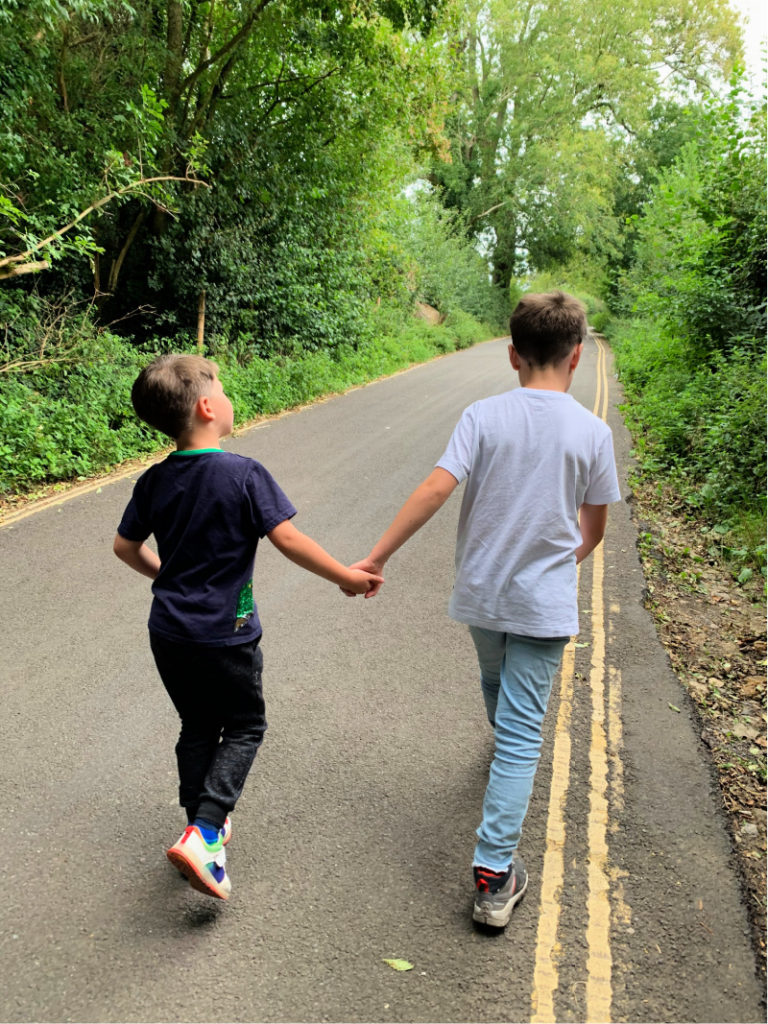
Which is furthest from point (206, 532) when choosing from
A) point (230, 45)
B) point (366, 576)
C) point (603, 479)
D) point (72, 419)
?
point (230, 45)

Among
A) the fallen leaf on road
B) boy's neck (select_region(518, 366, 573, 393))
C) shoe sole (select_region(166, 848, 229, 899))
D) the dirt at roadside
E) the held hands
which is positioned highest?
boy's neck (select_region(518, 366, 573, 393))

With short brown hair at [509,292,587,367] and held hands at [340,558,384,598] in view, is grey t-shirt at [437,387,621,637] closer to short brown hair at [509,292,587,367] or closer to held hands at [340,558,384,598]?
short brown hair at [509,292,587,367]

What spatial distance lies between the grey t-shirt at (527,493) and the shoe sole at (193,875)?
1.24 meters

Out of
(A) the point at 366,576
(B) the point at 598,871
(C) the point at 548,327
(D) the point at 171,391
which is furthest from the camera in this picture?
(B) the point at 598,871

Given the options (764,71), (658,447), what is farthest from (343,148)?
(658,447)

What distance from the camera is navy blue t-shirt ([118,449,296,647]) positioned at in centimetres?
237

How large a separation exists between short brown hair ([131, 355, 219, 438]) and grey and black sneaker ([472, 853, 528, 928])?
1.84m

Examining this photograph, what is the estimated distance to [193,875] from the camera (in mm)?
2400

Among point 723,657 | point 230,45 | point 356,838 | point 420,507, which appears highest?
point 230,45

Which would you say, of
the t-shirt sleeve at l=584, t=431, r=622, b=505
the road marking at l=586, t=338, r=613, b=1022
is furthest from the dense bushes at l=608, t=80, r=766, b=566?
the t-shirt sleeve at l=584, t=431, r=622, b=505

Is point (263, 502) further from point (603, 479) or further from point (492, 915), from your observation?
point (492, 915)

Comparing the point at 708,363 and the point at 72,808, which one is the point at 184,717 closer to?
the point at 72,808

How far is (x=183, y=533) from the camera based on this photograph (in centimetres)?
239

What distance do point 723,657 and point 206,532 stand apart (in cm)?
384
